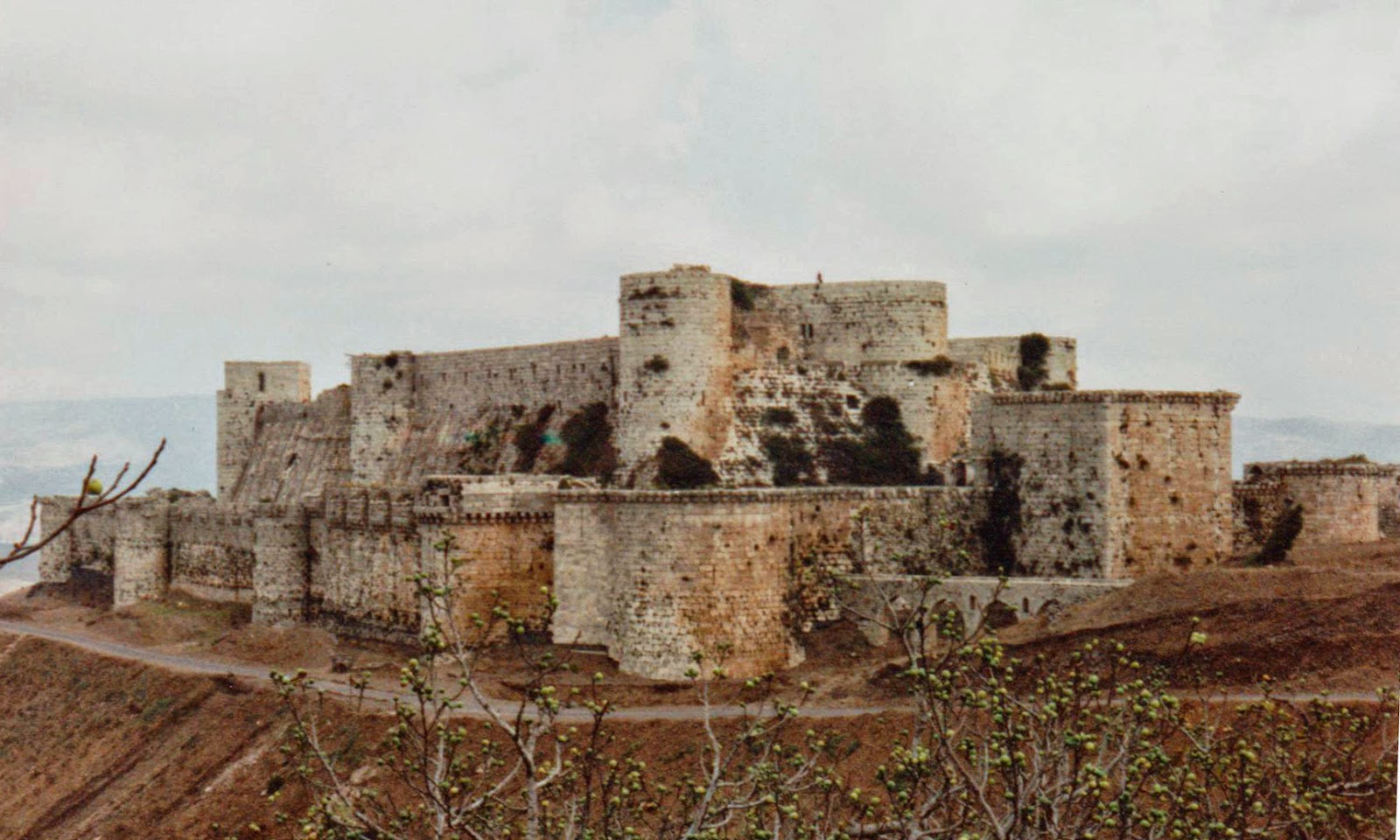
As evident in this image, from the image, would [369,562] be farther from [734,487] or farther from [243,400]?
[243,400]

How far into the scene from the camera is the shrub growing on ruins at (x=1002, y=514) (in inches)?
1501

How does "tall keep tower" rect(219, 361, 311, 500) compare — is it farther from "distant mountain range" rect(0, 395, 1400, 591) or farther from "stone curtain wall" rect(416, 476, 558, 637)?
"stone curtain wall" rect(416, 476, 558, 637)

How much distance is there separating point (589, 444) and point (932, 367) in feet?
41.6

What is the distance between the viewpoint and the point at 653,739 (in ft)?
102

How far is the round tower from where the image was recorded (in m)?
43.8

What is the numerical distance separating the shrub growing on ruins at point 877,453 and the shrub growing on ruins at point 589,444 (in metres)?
7.60

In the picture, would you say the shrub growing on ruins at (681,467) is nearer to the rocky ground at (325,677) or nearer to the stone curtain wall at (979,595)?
the stone curtain wall at (979,595)

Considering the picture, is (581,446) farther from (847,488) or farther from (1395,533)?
(1395,533)

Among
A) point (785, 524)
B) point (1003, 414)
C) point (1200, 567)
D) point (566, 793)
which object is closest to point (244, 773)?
point (785, 524)

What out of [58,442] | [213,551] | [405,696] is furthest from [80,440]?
[213,551]

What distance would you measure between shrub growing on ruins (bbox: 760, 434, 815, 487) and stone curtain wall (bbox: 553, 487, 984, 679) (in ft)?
20.9

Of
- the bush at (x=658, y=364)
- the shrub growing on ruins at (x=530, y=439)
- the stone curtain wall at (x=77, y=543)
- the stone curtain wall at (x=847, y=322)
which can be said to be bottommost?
the stone curtain wall at (x=77, y=543)

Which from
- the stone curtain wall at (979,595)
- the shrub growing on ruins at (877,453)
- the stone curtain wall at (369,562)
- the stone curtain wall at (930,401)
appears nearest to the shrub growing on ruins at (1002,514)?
the stone curtain wall at (979,595)

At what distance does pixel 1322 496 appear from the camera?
39.7 metres
